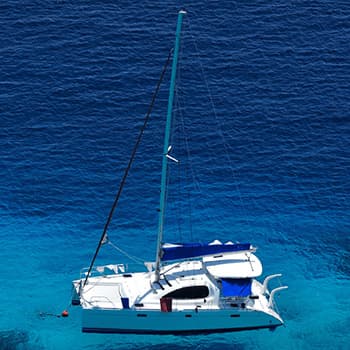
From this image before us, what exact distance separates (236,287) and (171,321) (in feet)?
14.8

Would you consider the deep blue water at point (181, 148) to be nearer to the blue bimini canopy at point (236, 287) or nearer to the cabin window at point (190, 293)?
the cabin window at point (190, 293)

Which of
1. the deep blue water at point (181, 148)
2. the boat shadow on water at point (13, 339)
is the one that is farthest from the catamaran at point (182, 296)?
the boat shadow on water at point (13, 339)

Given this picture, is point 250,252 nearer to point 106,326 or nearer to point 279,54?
point 106,326

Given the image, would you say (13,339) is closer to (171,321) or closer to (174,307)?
(171,321)

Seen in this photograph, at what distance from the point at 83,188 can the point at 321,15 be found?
1316 inches

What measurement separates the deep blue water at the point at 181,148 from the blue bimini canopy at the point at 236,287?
3254 millimetres

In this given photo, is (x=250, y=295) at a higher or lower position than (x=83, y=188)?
lower

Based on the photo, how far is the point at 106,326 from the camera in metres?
55.8

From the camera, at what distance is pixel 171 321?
5569cm

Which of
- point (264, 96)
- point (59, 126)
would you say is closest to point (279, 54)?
point (264, 96)

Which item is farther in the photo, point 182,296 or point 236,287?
point 182,296

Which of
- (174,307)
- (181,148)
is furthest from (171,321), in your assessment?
(181,148)

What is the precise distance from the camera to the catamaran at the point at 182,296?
55.5m

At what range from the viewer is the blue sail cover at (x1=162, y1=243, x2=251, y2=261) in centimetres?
5669
